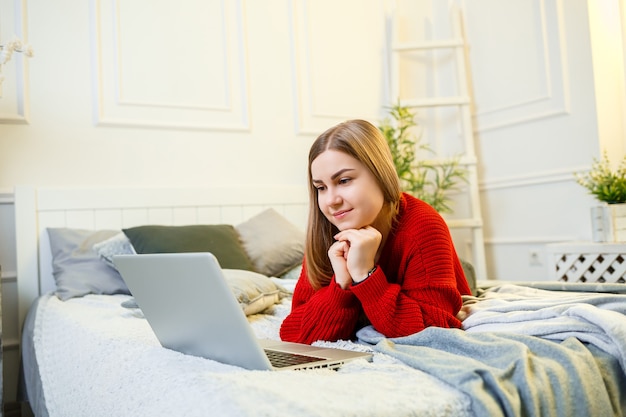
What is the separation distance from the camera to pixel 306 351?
1128 mm

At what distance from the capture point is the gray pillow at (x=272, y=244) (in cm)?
262

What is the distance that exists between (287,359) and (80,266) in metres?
1.65

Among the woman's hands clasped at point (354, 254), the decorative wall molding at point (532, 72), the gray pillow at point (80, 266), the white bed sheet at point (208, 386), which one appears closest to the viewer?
the white bed sheet at point (208, 386)

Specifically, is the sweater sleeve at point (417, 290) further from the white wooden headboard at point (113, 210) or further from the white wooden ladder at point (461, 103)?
the white wooden ladder at point (461, 103)

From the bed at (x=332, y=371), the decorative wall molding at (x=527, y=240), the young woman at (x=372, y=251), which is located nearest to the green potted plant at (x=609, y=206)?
the decorative wall molding at (x=527, y=240)

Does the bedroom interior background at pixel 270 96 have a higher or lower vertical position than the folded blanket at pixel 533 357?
higher

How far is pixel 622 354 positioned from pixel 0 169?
2.49 meters

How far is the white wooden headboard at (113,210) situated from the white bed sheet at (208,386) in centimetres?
116

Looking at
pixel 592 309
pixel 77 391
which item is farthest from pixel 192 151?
pixel 592 309

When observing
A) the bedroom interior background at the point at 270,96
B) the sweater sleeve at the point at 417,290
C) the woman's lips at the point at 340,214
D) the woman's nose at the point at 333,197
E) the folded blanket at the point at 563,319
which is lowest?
the folded blanket at the point at 563,319

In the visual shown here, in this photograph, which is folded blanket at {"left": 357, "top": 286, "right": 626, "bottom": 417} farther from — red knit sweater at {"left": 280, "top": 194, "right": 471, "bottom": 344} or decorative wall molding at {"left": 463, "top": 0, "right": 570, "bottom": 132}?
decorative wall molding at {"left": 463, "top": 0, "right": 570, "bottom": 132}

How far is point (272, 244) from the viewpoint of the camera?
2.67m

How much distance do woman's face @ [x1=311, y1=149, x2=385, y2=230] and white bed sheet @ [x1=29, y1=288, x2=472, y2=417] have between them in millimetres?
262

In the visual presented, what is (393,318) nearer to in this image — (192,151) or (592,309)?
(592,309)
